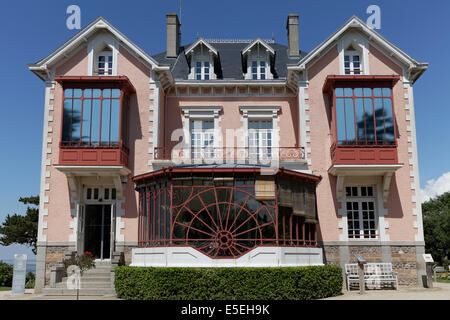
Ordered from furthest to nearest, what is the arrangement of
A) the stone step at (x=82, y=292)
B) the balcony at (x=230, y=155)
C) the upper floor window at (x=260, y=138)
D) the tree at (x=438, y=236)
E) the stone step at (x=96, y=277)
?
1. the tree at (x=438, y=236)
2. the upper floor window at (x=260, y=138)
3. the balcony at (x=230, y=155)
4. the stone step at (x=96, y=277)
5. the stone step at (x=82, y=292)

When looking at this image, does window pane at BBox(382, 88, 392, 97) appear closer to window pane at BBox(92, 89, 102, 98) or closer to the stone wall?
the stone wall

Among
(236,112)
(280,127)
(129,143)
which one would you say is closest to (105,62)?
(129,143)

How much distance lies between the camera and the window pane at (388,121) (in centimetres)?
1759

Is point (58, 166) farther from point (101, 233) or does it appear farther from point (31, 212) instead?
point (31, 212)

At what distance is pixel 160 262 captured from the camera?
47.4 ft

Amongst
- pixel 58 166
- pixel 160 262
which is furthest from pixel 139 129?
pixel 160 262

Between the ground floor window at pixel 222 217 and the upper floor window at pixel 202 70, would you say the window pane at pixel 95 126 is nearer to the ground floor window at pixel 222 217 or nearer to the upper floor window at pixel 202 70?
the ground floor window at pixel 222 217

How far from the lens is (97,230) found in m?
18.4

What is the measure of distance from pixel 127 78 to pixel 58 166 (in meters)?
4.48

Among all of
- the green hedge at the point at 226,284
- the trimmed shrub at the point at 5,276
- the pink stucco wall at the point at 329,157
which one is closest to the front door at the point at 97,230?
the green hedge at the point at 226,284

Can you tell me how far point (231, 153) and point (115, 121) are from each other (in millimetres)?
5165

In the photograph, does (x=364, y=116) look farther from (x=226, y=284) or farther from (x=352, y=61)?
(x=226, y=284)

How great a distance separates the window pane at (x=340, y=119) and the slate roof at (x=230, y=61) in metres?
3.91
